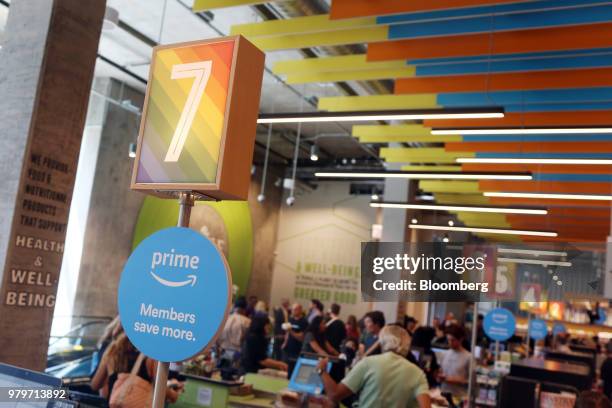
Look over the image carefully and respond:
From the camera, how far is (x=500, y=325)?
9.93 meters

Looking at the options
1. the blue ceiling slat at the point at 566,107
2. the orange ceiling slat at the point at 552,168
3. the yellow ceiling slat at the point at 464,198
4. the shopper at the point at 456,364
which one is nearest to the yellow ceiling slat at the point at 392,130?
the orange ceiling slat at the point at 552,168

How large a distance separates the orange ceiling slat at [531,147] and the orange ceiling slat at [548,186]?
74.2 inches

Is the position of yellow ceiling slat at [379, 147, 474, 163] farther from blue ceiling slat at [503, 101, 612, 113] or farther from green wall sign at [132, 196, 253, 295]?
green wall sign at [132, 196, 253, 295]

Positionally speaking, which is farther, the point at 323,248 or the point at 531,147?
the point at 323,248

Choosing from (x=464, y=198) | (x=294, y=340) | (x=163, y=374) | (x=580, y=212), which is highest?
(x=464, y=198)

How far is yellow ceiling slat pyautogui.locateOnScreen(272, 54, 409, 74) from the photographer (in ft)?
22.3

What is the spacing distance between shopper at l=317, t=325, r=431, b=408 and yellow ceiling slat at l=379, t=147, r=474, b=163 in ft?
19.8

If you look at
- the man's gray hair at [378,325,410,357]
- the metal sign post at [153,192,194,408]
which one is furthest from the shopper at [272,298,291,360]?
the metal sign post at [153,192,194,408]

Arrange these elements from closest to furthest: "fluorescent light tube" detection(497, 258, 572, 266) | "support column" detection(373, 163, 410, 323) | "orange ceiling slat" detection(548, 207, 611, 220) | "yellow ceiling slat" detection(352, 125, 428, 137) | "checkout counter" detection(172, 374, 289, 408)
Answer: "fluorescent light tube" detection(497, 258, 572, 266) < "checkout counter" detection(172, 374, 289, 408) < "yellow ceiling slat" detection(352, 125, 428, 137) < "orange ceiling slat" detection(548, 207, 611, 220) < "support column" detection(373, 163, 410, 323)

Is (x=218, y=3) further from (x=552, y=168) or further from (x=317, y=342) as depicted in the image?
(x=552, y=168)

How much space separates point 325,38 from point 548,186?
6157 millimetres

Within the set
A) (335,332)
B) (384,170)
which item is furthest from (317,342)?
(384,170)

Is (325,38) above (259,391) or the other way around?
above

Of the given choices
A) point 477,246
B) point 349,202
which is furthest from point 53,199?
point 349,202
